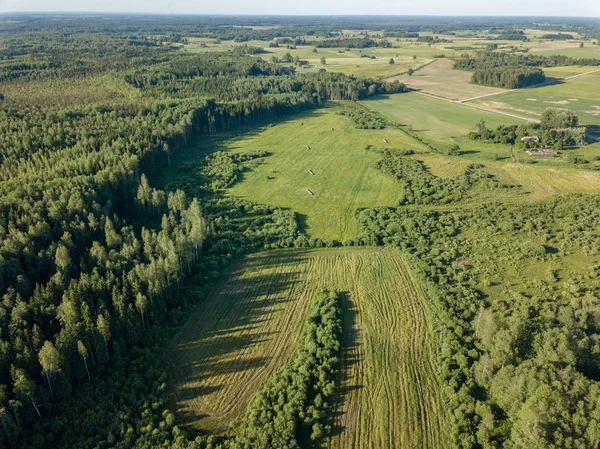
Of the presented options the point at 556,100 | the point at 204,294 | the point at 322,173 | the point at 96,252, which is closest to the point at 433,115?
the point at 556,100

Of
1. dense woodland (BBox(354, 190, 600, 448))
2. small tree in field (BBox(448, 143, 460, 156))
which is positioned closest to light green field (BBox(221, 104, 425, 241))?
dense woodland (BBox(354, 190, 600, 448))

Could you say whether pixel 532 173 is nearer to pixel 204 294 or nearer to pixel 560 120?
pixel 560 120

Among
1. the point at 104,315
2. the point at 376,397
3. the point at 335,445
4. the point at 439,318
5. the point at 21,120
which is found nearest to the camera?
the point at 335,445

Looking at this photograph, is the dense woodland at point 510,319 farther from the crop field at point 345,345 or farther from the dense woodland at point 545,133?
the dense woodland at point 545,133

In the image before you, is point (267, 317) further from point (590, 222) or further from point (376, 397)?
point (590, 222)

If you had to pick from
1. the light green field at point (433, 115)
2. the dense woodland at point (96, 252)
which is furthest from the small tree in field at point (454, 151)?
the dense woodland at point (96, 252)

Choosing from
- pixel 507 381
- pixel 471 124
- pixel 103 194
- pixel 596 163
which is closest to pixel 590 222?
pixel 596 163
